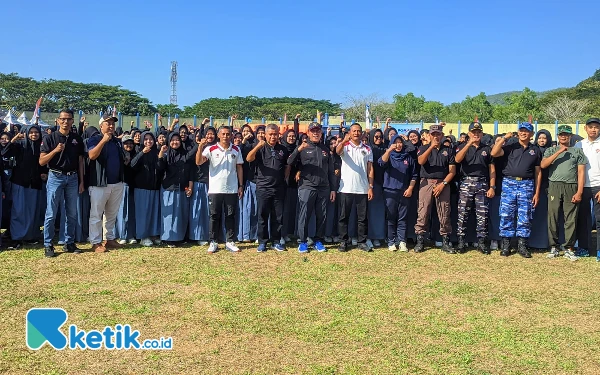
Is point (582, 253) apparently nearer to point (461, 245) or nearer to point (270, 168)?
point (461, 245)

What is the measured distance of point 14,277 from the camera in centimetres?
593

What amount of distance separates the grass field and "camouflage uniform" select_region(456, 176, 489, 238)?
23.3 inches

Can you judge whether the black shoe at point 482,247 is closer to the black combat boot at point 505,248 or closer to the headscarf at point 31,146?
the black combat boot at point 505,248

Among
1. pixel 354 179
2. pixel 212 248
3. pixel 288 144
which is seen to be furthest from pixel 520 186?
pixel 212 248

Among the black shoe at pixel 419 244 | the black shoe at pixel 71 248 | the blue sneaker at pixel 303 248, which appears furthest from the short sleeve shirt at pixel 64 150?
the black shoe at pixel 419 244

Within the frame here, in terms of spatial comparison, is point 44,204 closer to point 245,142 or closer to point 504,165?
point 245,142

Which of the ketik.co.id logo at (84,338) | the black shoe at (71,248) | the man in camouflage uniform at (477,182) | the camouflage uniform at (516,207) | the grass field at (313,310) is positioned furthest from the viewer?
the man in camouflage uniform at (477,182)

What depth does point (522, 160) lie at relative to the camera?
7.60 m

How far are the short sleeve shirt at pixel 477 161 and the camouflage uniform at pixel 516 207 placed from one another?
41 centimetres

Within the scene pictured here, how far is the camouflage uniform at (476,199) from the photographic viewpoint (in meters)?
7.71

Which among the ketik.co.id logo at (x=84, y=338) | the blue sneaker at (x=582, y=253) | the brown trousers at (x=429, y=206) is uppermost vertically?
the brown trousers at (x=429, y=206)

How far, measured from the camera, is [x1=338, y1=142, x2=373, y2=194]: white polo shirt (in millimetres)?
7629

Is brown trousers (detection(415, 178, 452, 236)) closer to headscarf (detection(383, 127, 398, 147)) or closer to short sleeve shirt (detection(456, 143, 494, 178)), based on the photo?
short sleeve shirt (detection(456, 143, 494, 178))

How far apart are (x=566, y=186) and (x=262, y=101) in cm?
8575
